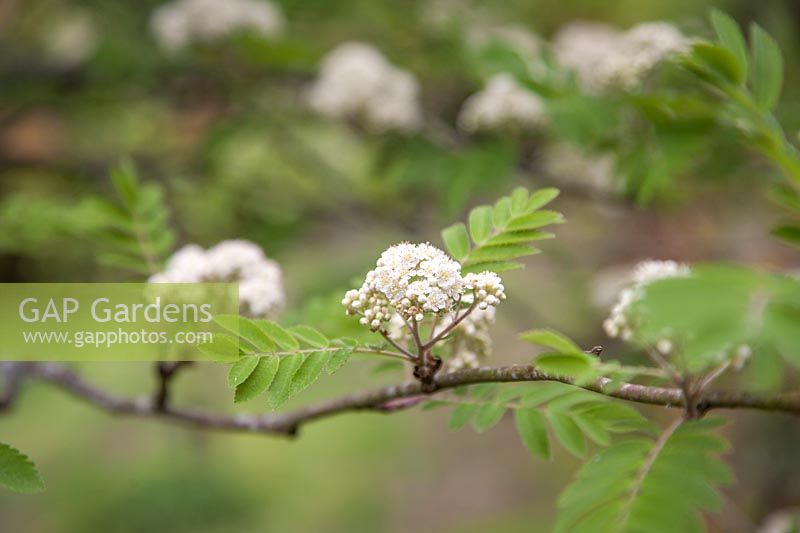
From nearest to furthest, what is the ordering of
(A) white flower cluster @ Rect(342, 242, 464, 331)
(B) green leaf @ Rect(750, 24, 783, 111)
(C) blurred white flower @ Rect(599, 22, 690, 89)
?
(A) white flower cluster @ Rect(342, 242, 464, 331) < (B) green leaf @ Rect(750, 24, 783, 111) < (C) blurred white flower @ Rect(599, 22, 690, 89)

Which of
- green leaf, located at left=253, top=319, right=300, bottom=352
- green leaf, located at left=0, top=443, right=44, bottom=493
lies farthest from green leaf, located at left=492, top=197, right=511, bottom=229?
green leaf, located at left=0, top=443, right=44, bottom=493

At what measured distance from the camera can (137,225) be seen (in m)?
1.83

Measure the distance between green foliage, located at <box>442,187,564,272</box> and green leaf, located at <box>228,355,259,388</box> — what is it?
1.28ft

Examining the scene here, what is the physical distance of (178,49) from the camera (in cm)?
324

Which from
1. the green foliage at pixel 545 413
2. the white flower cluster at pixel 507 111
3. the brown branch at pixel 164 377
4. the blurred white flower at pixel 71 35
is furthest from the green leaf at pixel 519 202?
the blurred white flower at pixel 71 35

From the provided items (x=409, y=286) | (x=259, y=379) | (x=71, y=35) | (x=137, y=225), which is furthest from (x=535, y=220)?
(x=71, y=35)

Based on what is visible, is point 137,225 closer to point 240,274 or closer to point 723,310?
point 240,274

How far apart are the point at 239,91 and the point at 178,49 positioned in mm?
319

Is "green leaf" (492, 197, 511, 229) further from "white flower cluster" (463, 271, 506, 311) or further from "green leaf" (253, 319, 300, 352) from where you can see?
"green leaf" (253, 319, 300, 352)

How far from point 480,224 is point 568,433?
15.4 inches

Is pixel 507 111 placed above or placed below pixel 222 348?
above

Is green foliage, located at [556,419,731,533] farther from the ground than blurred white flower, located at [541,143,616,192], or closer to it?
closer to it

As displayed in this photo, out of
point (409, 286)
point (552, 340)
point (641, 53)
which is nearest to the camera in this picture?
point (552, 340)

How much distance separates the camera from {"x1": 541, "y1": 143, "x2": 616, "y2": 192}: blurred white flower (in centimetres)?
324
